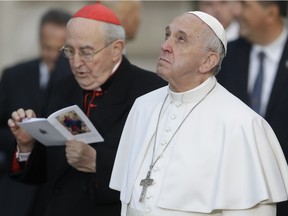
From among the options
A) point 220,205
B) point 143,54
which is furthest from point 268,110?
point 143,54

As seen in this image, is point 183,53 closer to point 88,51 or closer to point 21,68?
point 88,51

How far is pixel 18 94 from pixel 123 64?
2.21 m

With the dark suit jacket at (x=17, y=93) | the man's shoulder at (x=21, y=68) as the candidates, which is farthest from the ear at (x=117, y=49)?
the man's shoulder at (x=21, y=68)

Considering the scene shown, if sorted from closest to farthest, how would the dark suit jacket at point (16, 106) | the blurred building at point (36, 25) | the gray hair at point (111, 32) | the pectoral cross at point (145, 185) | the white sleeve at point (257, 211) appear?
the white sleeve at point (257, 211)
the pectoral cross at point (145, 185)
the gray hair at point (111, 32)
the dark suit jacket at point (16, 106)
the blurred building at point (36, 25)

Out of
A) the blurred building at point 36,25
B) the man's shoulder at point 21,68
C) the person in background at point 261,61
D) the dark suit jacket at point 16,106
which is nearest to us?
the person in background at point 261,61

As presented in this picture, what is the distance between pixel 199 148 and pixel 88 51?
131 cm

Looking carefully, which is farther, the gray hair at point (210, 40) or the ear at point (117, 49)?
the ear at point (117, 49)

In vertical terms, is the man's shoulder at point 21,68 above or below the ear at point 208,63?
below

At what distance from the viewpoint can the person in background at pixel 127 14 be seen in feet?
25.2

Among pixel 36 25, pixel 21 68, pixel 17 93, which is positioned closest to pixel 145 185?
pixel 17 93

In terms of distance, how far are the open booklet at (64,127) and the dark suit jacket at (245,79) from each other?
151 cm

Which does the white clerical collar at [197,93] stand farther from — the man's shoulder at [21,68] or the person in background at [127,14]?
the man's shoulder at [21,68]

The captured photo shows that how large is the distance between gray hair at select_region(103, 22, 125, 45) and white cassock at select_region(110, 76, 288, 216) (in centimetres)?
100

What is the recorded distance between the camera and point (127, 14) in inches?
303
